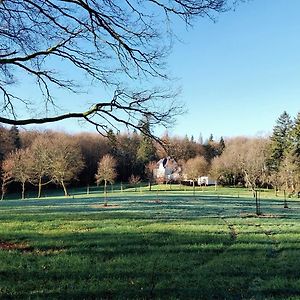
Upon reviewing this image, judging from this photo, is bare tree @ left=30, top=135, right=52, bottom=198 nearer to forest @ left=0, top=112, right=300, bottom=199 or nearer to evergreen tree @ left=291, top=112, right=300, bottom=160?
forest @ left=0, top=112, right=300, bottom=199

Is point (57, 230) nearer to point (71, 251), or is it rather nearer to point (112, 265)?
point (71, 251)

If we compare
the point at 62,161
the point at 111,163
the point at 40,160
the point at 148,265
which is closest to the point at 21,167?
the point at 40,160

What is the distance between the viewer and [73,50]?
7852 mm

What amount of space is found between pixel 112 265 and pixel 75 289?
7.12 ft

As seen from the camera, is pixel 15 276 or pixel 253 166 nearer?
pixel 15 276

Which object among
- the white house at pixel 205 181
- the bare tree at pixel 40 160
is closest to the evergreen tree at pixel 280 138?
the white house at pixel 205 181

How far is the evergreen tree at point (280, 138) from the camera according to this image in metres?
77.7

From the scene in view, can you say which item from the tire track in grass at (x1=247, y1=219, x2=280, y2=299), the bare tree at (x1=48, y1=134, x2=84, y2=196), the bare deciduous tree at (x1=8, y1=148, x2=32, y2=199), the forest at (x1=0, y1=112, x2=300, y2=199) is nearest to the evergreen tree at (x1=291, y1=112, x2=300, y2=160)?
the forest at (x1=0, y1=112, x2=300, y2=199)

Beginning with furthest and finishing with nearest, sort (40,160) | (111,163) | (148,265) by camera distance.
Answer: (111,163) → (40,160) → (148,265)

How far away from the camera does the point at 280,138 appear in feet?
266

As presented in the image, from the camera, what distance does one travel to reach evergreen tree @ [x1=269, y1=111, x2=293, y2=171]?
255 feet

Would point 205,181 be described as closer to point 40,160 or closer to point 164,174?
point 164,174

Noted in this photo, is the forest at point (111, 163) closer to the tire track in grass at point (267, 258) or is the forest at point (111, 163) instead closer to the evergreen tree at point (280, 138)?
the evergreen tree at point (280, 138)

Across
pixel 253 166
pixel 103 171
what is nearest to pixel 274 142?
pixel 253 166
